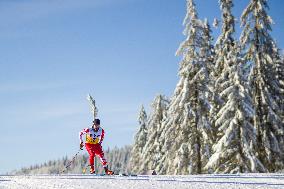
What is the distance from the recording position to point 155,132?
171 ft

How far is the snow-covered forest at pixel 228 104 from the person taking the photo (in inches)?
1207

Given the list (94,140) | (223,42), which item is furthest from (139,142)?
(94,140)

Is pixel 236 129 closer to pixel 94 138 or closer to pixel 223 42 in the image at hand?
pixel 223 42

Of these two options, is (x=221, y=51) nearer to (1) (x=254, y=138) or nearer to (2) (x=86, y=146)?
(1) (x=254, y=138)

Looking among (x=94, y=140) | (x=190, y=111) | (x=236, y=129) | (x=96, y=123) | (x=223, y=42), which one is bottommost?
(x=94, y=140)

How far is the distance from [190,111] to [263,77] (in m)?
6.12

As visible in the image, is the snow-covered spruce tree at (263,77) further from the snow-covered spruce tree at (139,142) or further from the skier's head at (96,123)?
the snow-covered spruce tree at (139,142)

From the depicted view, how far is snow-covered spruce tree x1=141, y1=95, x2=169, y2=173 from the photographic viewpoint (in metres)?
51.5

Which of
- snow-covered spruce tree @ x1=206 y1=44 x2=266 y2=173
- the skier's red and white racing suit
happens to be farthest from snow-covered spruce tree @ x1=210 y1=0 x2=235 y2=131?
the skier's red and white racing suit

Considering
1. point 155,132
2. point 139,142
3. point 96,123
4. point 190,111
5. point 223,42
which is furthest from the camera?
point 139,142

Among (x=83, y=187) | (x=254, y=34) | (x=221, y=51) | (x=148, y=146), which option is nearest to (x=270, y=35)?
(x=254, y=34)

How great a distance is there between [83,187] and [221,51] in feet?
107

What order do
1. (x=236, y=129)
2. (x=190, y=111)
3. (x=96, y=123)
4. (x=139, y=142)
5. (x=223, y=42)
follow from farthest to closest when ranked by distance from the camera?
(x=139, y=142)
(x=223, y=42)
(x=190, y=111)
(x=236, y=129)
(x=96, y=123)

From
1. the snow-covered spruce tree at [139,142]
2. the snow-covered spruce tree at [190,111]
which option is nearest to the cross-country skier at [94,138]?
the snow-covered spruce tree at [190,111]
